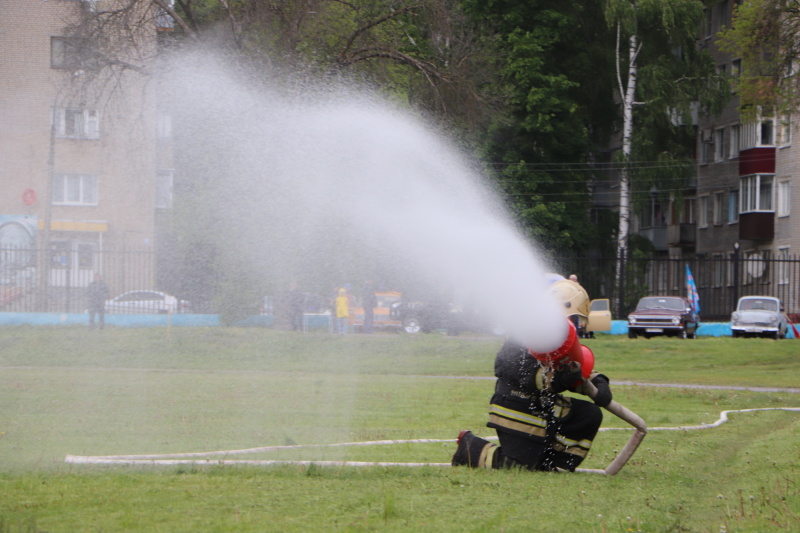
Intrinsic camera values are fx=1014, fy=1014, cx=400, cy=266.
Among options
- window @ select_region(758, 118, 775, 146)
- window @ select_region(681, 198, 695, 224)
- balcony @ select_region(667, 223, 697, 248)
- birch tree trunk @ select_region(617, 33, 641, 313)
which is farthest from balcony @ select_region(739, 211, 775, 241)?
birch tree trunk @ select_region(617, 33, 641, 313)

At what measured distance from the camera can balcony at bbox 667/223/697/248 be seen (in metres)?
65.8

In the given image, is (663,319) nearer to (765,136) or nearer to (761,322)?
(761,322)

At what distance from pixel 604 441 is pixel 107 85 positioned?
18.6 metres

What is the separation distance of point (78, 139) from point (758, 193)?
40.6 metres

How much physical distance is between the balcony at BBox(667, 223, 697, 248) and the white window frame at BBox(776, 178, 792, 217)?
30.7ft

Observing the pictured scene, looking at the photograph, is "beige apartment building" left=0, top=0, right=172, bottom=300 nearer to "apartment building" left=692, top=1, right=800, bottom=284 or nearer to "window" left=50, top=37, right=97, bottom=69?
"window" left=50, top=37, right=97, bottom=69

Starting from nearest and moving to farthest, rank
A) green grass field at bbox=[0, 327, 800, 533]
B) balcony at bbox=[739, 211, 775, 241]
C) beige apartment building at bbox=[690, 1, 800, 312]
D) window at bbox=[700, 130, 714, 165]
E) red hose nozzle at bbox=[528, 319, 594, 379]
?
green grass field at bbox=[0, 327, 800, 533] → red hose nozzle at bbox=[528, 319, 594, 379] → beige apartment building at bbox=[690, 1, 800, 312] → balcony at bbox=[739, 211, 775, 241] → window at bbox=[700, 130, 714, 165]

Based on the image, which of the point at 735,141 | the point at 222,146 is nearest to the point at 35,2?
the point at 222,146

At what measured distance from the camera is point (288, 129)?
20.5 metres

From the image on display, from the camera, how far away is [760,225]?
2237 inches

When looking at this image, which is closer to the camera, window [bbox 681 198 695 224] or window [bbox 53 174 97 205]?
window [bbox 53 174 97 205]

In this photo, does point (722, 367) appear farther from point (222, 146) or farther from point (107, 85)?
point (107, 85)

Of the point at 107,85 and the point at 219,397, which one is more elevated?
the point at 107,85

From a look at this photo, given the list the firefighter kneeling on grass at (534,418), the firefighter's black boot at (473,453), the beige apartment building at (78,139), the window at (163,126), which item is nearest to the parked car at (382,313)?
the beige apartment building at (78,139)
